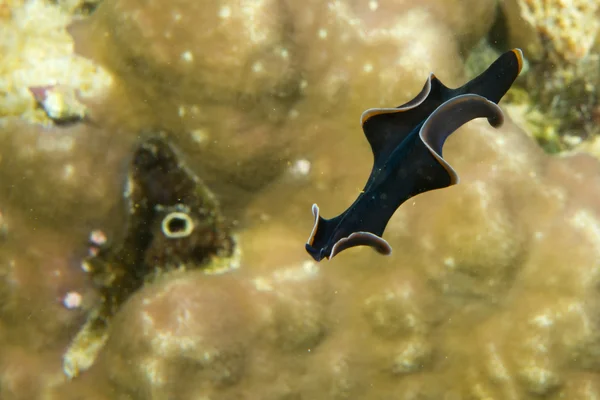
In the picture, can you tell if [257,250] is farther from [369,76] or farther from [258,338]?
[369,76]

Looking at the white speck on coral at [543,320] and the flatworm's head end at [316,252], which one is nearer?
the flatworm's head end at [316,252]

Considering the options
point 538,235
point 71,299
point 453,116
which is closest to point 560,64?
point 538,235

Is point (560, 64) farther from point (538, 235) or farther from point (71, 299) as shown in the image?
point (71, 299)

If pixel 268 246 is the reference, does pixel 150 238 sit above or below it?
below

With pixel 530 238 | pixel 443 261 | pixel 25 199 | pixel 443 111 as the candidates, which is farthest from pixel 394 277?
pixel 25 199

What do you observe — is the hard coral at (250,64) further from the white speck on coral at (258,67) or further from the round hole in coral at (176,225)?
the round hole in coral at (176,225)

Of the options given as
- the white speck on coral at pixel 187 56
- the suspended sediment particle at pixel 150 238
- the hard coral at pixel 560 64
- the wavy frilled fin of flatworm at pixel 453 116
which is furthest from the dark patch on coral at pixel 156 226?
the hard coral at pixel 560 64
